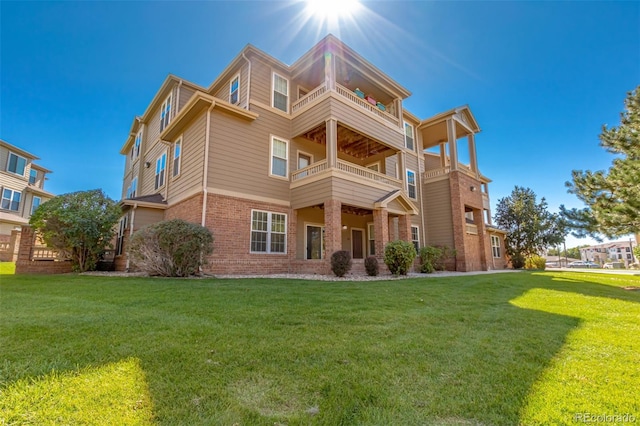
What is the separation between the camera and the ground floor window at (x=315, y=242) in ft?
44.5

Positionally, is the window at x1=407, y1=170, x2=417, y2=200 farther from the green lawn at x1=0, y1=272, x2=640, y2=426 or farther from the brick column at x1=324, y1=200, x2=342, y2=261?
the green lawn at x1=0, y1=272, x2=640, y2=426

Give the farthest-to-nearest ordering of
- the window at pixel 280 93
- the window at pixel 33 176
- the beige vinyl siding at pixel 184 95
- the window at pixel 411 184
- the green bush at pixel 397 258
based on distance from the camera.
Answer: the window at pixel 33 176, the window at pixel 411 184, the beige vinyl siding at pixel 184 95, the window at pixel 280 93, the green bush at pixel 397 258

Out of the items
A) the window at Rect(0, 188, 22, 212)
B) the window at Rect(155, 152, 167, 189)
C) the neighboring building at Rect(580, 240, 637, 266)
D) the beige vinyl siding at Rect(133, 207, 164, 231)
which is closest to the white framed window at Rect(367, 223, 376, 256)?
the beige vinyl siding at Rect(133, 207, 164, 231)

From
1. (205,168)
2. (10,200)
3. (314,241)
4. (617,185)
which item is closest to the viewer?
(617,185)

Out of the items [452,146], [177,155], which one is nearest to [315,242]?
[177,155]

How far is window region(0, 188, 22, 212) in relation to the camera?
23344mm

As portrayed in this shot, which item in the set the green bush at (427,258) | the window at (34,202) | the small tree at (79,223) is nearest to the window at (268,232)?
the small tree at (79,223)

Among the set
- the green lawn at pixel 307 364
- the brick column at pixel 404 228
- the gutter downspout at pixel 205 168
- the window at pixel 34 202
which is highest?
the window at pixel 34 202

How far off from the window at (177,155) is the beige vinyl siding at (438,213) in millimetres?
13536

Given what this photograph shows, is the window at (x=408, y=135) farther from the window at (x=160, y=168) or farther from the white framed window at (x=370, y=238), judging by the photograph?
the window at (x=160, y=168)

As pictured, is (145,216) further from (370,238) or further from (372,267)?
(370,238)

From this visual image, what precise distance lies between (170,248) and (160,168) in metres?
7.86

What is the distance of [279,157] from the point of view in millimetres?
12766

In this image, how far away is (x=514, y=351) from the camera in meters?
2.93
